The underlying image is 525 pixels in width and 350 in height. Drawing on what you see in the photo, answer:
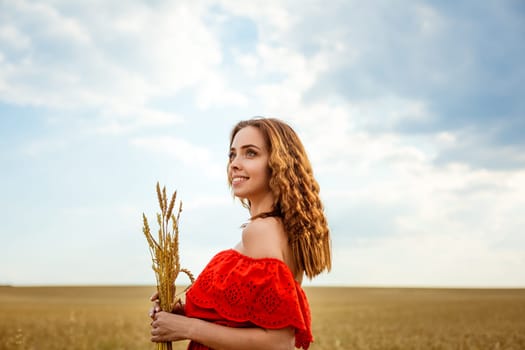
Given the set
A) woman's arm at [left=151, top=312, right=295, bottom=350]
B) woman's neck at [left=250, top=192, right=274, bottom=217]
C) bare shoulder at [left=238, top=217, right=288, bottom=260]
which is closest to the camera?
woman's arm at [left=151, top=312, right=295, bottom=350]

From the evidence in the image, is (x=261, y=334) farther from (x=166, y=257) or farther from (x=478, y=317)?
(x=478, y=317)

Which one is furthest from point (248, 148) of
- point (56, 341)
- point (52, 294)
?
point (52, 294)

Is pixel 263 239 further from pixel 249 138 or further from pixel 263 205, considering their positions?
pixel 249 138

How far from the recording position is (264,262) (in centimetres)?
237

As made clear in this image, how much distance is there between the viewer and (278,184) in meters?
2.50

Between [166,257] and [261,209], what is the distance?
59cm

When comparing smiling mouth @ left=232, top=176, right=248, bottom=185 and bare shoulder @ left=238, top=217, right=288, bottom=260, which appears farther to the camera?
smiling mouth @ left=232, top=176, right=248, bottom=185

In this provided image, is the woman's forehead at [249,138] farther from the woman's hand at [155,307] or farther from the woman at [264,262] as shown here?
the woman's hand at [155,307]

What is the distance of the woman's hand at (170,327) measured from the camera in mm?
2365

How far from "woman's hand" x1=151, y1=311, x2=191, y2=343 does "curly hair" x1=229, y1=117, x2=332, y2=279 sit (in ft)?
1.91

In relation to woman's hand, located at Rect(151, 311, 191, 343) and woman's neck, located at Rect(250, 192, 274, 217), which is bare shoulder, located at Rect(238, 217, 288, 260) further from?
woman's hand, located at Rect(151, 311, 191, 343)

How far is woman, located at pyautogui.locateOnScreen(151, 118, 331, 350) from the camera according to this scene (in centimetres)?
232

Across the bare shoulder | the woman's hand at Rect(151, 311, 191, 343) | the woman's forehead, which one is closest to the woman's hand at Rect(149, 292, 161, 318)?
the woman's hand at Rect(151, 311, 191, 343)

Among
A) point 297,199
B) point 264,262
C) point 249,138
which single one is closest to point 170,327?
point 264,262
